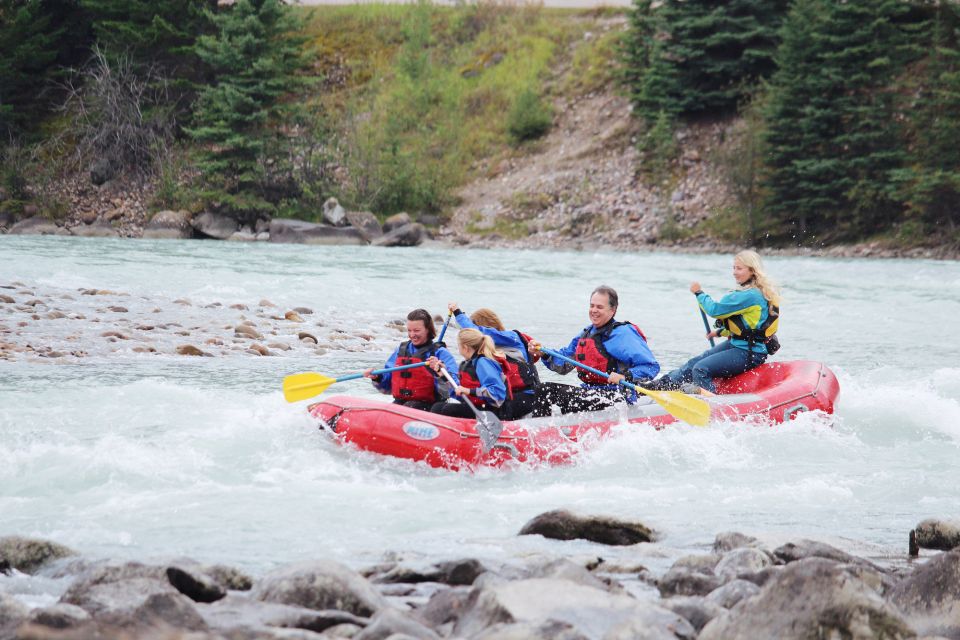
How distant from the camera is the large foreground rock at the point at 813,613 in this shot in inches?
118

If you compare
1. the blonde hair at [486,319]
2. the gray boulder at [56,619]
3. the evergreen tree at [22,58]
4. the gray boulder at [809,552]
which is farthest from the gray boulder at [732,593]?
the evergreen tree at [22,58]

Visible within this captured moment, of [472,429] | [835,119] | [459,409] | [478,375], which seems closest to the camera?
[472,429]

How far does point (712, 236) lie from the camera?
87.8 ft

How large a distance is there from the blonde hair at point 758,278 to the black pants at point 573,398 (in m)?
1.34

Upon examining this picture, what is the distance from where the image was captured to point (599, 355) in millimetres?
6926

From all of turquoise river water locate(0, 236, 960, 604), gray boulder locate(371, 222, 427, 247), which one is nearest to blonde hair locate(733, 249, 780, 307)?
turquoise river water locate(0, 236, 960, 604)

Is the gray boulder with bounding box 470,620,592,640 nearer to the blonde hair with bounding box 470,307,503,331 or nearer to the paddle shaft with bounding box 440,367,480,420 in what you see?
the paddle shaft with bounding box 440,367,480,420

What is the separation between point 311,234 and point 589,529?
22.7 meters

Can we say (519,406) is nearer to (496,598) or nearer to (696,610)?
(696,610)

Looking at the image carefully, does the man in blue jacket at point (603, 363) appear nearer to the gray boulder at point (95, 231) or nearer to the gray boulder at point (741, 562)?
the gray boulder at point (741, 562)

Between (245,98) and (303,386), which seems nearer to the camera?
(303,386)

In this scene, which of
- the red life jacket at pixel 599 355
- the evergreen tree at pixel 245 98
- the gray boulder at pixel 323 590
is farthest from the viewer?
the evergreen tree at pixel 245 98

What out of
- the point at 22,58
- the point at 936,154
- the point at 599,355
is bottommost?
the point at 599,355

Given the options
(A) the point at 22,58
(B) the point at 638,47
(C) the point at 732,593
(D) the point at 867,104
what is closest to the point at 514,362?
(C) the point at 732,593
